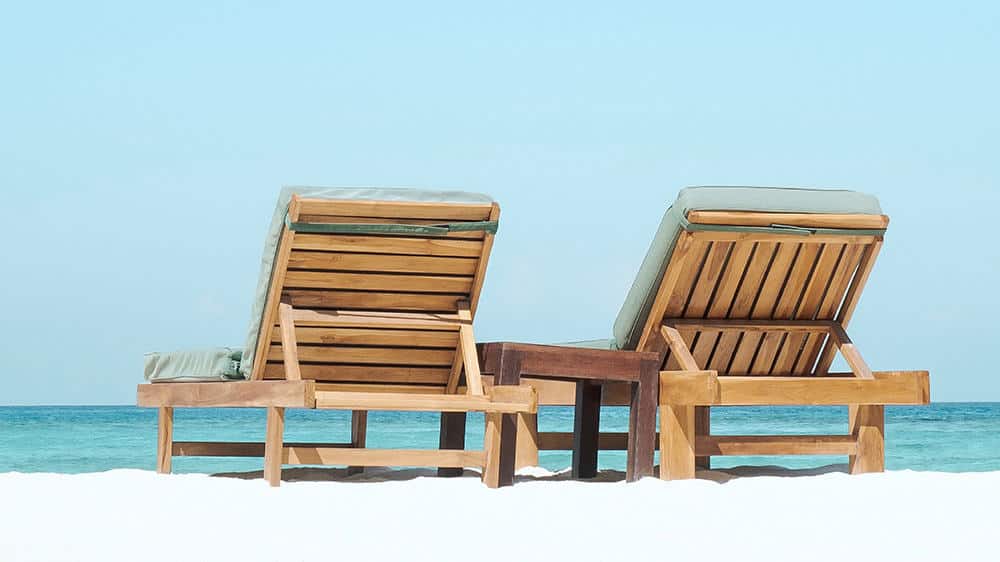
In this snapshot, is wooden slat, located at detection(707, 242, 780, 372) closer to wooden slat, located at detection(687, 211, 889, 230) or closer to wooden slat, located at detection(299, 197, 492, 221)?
wooden slat, located at detection(687, 211, 889, 230)

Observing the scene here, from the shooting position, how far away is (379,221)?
5848 mm

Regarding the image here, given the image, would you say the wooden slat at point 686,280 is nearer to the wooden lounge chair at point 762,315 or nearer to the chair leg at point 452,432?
the wooden lounge chair at point 762,315

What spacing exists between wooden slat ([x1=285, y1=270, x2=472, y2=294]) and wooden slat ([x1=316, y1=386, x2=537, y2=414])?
57cm

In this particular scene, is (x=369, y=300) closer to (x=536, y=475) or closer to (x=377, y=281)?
(x=377, y=281)

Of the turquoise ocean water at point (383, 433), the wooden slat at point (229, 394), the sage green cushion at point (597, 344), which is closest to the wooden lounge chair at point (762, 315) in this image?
the sage green cushion at point (597, 344)

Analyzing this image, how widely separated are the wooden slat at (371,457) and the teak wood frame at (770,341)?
0.92 meters

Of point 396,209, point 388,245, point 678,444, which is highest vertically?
point 396,209

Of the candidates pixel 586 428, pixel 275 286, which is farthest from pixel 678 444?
pixel 275 286

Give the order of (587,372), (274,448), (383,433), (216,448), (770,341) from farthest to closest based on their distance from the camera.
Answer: (383,433), (216,448), (770,341), (587,372), (274,448)

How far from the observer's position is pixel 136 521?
4668 mm

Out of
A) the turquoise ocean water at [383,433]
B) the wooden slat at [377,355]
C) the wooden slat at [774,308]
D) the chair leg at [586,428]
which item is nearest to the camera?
the wooden slat at [377,355]

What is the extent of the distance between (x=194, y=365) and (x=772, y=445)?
2.69 m

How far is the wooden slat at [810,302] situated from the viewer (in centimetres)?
634

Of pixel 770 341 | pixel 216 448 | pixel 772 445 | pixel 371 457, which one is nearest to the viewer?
pixel 371 457
